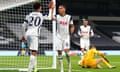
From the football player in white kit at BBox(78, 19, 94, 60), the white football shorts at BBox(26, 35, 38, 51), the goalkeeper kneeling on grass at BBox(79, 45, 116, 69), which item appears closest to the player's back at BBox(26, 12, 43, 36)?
the white football shorts at BBox(26, 35, 38, 51)

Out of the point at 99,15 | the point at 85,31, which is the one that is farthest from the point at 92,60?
the point at 99,15

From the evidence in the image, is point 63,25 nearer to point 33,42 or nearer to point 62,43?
point 62,43

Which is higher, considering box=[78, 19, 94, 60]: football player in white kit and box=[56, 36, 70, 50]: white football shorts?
box=[56, 36, 70, 50]: white football shorts

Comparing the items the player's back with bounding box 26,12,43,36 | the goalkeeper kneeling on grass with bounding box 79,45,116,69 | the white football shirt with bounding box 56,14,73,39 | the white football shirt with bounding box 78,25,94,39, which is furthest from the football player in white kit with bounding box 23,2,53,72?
the white football shirt with bounding box 78,25,94,39

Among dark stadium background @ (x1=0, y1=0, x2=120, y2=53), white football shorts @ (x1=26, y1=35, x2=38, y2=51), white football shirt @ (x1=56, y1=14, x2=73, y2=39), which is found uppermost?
white football shirt @ (x1=56, y1=14, x2=73, y2=39)

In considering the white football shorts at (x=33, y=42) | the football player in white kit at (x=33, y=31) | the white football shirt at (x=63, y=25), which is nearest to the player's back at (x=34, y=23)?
the football player in white kit at (x=33, y=31)

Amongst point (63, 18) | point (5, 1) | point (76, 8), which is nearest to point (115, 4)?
point (76, 8)

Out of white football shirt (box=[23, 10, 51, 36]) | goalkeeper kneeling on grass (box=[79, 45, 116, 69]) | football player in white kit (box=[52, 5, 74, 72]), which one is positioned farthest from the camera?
goalkeeper kneeling on grass (box=[79, 45, 116, 69])

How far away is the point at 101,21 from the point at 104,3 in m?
2.15

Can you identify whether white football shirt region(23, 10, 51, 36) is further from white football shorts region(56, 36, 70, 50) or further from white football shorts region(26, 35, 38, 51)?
white football shorts region(56, 36, 70, 50)

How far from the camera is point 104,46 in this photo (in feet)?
123

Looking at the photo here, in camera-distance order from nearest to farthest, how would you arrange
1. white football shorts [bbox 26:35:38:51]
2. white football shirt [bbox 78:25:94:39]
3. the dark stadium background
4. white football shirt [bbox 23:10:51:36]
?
1. white football shorts [bbox 26:35:38:51]
2. white football shirt [bbox 23:10:51:36]
3. white football shirt [bbox 78:25:94:39]
4. the dark stadium background

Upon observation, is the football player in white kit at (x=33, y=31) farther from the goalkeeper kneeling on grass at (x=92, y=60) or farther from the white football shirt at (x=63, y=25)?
the goalkeeper kneeling on grass at (x=92, y=60)

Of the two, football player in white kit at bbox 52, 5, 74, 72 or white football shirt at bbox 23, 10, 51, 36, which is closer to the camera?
white football shirt at bbox 23, 10, 51, 36
